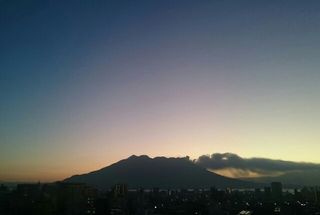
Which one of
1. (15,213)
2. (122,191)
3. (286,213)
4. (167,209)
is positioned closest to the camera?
(15,213)

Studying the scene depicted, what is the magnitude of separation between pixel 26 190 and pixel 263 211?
124ft

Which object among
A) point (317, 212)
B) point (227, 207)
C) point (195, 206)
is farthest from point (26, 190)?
point (317, 212)

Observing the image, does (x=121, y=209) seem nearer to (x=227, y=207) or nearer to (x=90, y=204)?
(x=90, y=204)

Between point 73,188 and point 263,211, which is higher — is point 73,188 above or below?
above

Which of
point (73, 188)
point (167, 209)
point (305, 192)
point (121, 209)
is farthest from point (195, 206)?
point (305, 192)

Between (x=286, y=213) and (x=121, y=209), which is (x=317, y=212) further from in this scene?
(x=121, y=209)

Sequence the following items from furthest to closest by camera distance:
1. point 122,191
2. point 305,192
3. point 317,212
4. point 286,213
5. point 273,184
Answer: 1. point 273,184
2. point 305,192
3. point 122,191
4. point 317,212
5. point 286,213

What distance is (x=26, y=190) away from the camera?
6134 cm

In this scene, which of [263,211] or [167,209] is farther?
[167,209]

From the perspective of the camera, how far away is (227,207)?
61438 millimetres

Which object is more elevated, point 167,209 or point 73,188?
point 73,188

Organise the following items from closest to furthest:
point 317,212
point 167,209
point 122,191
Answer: point 317,212
point 167,209
point 122,191

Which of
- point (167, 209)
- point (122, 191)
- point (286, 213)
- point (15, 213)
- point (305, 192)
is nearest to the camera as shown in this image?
point (15, 213)

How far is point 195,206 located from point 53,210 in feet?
83.7
